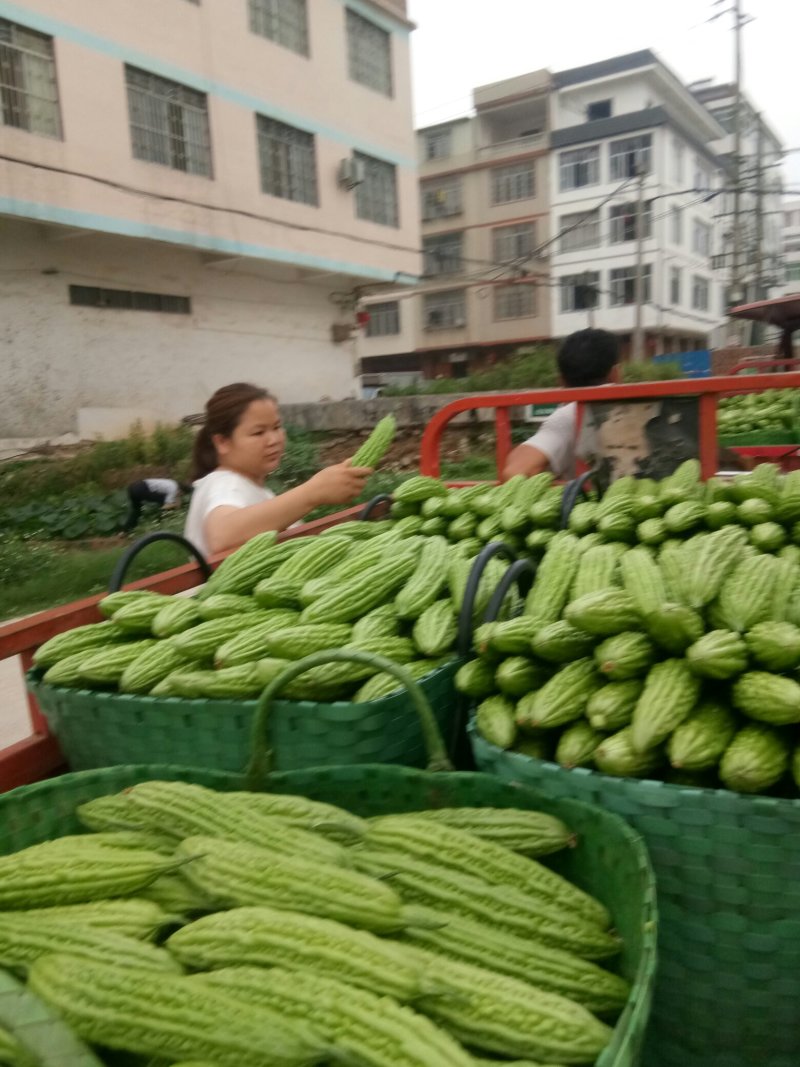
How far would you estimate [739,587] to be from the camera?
148 cm

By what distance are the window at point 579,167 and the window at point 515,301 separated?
450cm

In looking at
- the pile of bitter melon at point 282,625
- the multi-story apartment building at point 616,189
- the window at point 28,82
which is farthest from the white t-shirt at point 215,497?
the multi-story apartment building at point 616,189

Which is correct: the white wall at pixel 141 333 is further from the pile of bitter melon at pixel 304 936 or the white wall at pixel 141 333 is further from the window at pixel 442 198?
the window at pixel 442 198

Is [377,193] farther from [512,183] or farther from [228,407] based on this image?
[512,183]

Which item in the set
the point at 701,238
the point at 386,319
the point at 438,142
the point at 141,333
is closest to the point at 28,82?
the point at 141,333

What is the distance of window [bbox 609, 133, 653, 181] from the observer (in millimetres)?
32250

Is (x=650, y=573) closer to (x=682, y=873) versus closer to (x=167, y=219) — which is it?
(x=682, y=873)

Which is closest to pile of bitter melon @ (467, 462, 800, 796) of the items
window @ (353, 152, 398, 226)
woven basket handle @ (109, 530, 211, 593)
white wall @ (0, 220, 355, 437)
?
woven basket handle @ (109, 530, 211, 593)

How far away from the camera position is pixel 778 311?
357 inches

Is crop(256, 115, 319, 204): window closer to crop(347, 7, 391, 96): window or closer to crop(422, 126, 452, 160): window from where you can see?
crop(347, 7, 391, 96): window

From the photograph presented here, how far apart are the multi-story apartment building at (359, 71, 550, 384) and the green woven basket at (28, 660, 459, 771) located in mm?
33337

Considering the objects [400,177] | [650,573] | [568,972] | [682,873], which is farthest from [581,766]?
[400,177]

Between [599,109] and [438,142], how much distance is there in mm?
7268

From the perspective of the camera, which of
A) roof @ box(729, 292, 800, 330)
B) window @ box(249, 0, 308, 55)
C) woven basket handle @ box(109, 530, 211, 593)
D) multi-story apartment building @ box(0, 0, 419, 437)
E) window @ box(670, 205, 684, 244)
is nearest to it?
woven basket handle @ box(109, 530, 211, 593)
